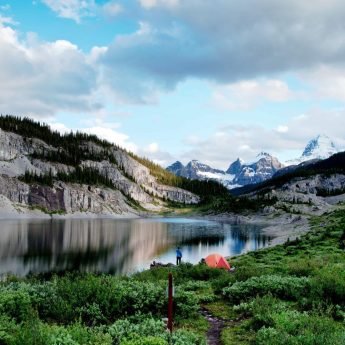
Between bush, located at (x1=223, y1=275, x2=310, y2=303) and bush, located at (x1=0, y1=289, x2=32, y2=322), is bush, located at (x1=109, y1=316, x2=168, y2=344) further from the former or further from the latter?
bush, located at (x1=223, y1=275, x2=310, y2=303)

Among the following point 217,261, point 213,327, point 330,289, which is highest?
point 330,289

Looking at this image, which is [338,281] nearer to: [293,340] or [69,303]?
[293,340]

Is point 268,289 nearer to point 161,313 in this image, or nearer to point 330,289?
point 330,289

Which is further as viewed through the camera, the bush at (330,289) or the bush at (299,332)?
the bush at (330,289)

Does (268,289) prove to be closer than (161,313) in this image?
No

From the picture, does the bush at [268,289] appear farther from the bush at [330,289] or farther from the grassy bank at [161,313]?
the bush at [330,289]

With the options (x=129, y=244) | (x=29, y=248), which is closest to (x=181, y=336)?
(x=29, y=248)

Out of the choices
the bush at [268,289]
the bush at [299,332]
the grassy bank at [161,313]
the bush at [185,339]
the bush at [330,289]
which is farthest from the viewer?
the bush at [268,289]

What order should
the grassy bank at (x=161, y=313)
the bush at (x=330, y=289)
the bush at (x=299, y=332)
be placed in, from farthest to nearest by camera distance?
the bush at (x=330, y=289) → the grassy bank at (x=161, y=313) → the bush at (x=299, y=332)

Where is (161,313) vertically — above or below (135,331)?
below

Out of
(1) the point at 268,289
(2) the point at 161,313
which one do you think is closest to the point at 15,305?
(2) the point at 161,313

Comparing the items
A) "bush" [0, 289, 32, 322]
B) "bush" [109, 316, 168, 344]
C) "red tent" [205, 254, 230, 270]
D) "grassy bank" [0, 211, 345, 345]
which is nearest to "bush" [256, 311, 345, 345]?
"grassy bank" [0, 211, 345, 345]

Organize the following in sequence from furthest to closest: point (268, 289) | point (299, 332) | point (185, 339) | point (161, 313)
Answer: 1. point (268, 289)
2. point (161, 313)
3. point (299, 332)
4. point (185, 339)

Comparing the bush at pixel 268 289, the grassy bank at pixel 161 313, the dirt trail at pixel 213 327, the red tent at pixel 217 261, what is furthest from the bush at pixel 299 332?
the red tent at pixel 217 261
